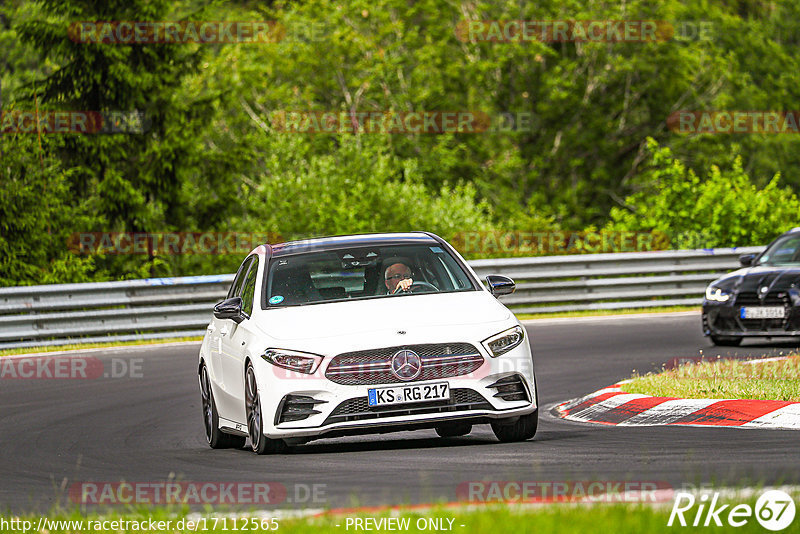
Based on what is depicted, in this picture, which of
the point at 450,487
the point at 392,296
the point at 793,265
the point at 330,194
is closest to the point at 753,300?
the point at 793,265

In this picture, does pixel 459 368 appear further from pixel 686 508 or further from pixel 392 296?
pixel 686 508

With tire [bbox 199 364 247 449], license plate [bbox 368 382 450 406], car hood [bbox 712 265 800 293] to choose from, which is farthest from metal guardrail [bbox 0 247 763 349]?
license plate [bbox 368 382 450 406]

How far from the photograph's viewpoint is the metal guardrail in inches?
835

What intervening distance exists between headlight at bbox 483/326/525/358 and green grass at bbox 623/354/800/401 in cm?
244

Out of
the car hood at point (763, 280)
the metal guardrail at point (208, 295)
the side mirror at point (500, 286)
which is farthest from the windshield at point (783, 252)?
the side mirror at point (500, 286)

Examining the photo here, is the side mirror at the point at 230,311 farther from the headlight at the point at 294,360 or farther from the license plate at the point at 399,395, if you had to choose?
the license plate at the point at 399,395

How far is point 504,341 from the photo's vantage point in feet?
31.6

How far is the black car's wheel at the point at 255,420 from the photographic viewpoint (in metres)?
9.62

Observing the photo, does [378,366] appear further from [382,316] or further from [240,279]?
[240,279]

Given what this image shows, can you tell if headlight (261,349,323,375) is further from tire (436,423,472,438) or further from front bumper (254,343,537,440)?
tire (436,423,472,438)

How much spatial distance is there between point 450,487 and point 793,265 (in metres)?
11.4

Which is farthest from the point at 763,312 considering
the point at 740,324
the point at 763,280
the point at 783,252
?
the point at 783,252

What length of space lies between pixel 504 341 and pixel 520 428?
2.16 ft

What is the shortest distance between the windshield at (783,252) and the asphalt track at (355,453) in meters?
2.71
